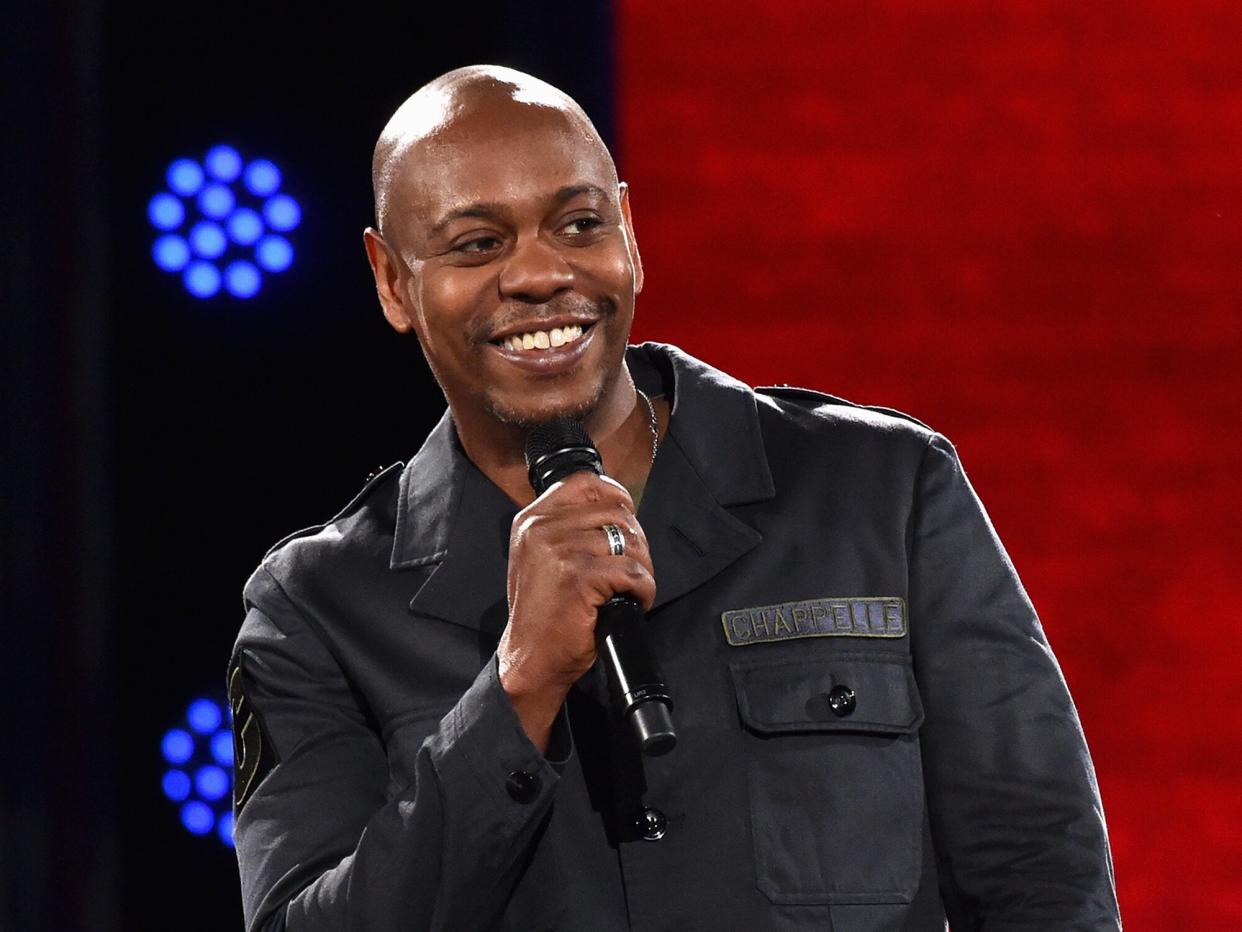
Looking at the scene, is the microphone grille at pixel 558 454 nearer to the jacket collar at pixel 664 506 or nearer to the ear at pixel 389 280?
the jacket collar at pixel 664 506

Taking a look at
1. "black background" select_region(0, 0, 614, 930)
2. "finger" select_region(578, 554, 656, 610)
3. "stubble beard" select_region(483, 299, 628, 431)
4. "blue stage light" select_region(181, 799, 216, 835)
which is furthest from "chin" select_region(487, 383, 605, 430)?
"blue stage light" select_region(181, 799, 216, 835)

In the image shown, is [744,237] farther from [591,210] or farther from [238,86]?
[591,210]

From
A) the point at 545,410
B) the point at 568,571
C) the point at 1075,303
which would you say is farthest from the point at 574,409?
the point at 1075,303

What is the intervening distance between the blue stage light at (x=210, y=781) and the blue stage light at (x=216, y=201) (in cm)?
88

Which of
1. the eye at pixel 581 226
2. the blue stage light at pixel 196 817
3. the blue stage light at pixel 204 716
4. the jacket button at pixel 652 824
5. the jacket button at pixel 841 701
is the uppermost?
the eye at pixel 581 226

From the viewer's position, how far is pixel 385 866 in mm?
Answer: 1543

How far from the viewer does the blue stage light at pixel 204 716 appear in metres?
2.83

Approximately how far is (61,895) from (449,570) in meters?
1.27

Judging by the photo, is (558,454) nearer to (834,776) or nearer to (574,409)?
(574,409)

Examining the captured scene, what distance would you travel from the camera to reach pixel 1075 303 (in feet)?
9.30

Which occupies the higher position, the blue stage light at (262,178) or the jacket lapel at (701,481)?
the blue stage light at (262,178)

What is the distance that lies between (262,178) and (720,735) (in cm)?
154

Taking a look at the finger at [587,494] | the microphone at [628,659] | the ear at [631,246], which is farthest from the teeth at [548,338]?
the finger at [587,494]

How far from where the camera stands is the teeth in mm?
1715
